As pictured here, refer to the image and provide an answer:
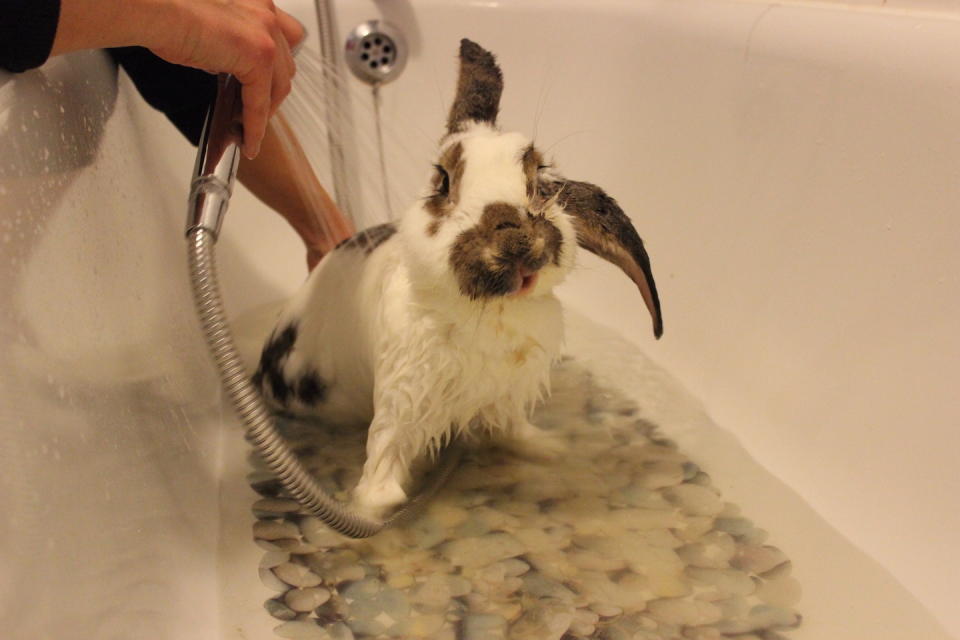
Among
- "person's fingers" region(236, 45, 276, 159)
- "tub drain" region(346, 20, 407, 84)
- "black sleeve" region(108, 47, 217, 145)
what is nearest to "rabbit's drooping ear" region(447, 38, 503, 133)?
"person's fingers" region(236, 45, 276, 159)

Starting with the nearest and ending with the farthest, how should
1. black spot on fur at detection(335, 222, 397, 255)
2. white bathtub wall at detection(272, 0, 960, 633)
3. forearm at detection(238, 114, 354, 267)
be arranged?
white bathtub wall at detection(272, 0, 960, 633), black spot on fur at detection(335, 222, 397, 255), forearm at detection(238, 114, 354, 267)

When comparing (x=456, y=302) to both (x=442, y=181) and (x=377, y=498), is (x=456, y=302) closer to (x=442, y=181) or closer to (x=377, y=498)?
(x=442, y=181)

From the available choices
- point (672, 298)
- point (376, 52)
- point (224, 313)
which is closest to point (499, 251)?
point (224, 313)

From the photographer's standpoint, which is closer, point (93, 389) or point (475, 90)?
point (93, 389)

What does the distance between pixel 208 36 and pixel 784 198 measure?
2.60 feet

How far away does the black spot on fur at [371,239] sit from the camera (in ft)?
3.62

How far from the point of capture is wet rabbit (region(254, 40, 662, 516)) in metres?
0.83

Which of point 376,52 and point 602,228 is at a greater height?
point 376,52

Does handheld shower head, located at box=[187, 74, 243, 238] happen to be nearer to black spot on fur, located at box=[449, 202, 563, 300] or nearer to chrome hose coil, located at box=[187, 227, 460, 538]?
chrome hose coil, located at box=[187, 227, 460, 538]

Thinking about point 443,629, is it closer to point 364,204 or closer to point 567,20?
point 364,204

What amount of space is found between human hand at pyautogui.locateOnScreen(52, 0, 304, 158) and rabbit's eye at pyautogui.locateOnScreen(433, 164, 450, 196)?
197 millimetres

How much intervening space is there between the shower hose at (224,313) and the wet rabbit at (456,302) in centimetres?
15

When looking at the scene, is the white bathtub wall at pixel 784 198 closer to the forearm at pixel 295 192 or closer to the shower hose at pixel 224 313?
the forearm at pixel 295 192

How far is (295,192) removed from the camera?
1425mm
